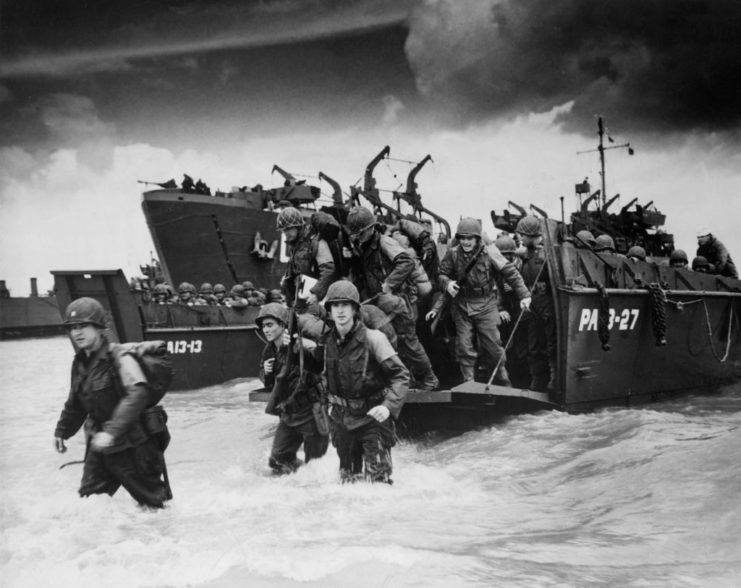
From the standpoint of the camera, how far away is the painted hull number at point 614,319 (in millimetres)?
7109

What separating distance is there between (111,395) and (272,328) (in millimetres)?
1633

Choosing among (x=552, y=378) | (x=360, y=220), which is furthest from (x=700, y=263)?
(x=360, y=220)

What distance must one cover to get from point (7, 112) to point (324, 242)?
8.99 ft

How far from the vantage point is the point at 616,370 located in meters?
7.63

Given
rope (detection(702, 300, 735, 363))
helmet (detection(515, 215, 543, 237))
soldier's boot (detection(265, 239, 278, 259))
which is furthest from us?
soldier's boot (detection(265, 239, 278, 259))

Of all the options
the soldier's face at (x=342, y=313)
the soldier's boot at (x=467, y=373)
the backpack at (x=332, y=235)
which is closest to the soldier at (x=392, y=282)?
the backpack at (x=332, y=235)

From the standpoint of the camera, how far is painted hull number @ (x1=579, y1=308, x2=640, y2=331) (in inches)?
280

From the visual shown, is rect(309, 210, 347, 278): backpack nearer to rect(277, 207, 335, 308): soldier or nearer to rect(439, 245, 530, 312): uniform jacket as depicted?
rect(277, 207, 335, 308): soldier

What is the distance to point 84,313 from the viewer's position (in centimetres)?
375

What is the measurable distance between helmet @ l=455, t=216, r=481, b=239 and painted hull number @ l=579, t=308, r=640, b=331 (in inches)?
52.4

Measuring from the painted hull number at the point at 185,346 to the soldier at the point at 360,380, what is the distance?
6482mm

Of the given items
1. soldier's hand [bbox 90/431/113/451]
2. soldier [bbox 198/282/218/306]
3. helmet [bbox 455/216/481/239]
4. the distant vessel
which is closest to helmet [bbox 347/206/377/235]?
helmet [bbox 455/216/481/239]

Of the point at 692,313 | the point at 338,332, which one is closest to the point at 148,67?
the point at 338,332

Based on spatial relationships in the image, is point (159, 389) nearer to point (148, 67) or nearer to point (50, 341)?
point (148, 67)
